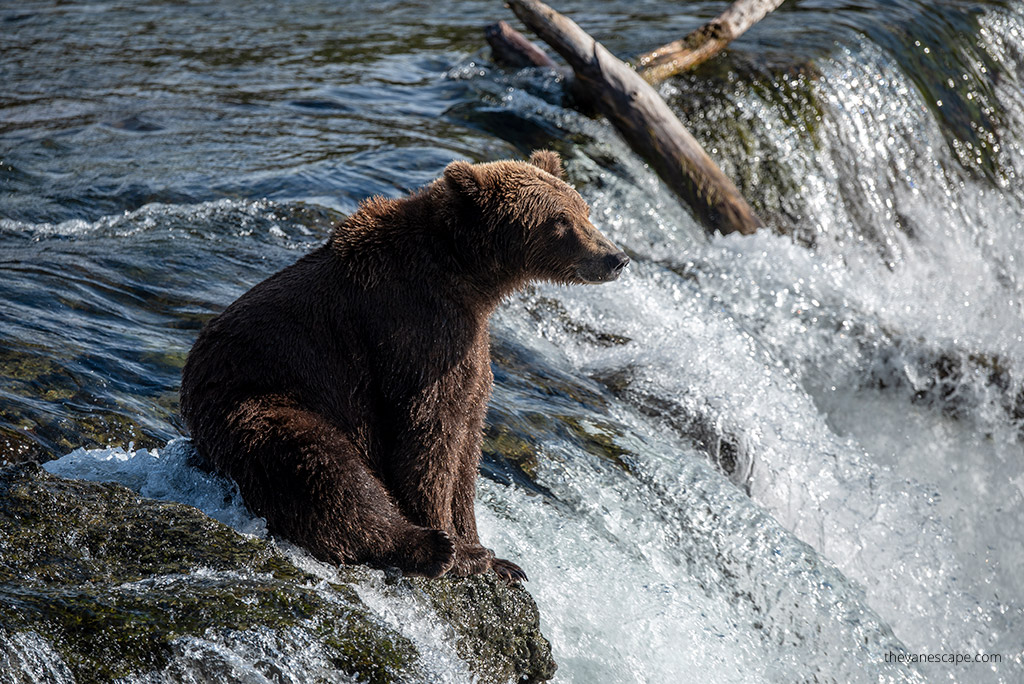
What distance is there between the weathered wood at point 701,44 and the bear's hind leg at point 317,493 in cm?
776

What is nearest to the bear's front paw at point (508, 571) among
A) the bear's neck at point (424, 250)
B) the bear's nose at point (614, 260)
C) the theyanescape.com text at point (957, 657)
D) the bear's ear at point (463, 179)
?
the bear's neck at point (424, 250)

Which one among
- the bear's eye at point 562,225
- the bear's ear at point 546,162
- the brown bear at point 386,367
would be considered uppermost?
the bear's ear at point 546,162

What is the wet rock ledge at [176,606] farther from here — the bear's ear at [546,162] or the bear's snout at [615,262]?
the bear's ear at [546,162]

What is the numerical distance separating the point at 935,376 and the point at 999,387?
21.6 inches

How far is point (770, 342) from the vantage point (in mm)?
8281

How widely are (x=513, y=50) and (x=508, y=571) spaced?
778 cm

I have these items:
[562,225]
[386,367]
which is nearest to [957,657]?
[562,225]

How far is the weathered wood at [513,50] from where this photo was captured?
10.7 meters

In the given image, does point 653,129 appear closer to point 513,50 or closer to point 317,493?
point 513,50

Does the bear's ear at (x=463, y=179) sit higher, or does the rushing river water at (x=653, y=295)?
the bear's ear at (x=463, y=179)

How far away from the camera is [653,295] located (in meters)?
7.76

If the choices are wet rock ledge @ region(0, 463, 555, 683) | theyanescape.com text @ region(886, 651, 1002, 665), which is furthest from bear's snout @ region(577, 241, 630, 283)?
theyanescape.com text @ region(886, 651, 1002, 665)

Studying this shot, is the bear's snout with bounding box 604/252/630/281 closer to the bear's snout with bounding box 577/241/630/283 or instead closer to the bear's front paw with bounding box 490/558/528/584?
the bear's snout with bounding box 577/241/630/283

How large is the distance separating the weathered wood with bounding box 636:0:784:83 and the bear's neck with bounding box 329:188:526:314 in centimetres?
695
